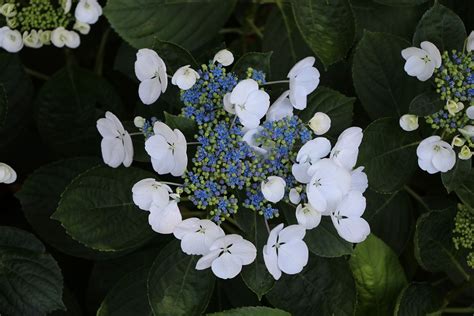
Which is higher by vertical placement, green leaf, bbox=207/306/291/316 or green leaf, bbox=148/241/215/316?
green leaf, bbox=148/241/215/316

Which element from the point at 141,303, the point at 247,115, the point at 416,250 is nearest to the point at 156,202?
the point at 247,115

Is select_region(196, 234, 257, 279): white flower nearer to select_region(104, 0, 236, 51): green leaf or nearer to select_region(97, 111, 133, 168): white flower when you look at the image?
select_region(97, 111, 133, 168): white flower

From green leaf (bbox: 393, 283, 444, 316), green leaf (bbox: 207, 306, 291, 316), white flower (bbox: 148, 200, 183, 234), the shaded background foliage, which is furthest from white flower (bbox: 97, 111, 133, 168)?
green leaf (bbox: 393, 283, 444, 316)

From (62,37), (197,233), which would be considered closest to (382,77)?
(197,233)

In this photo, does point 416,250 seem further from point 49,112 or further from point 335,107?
point 49,112

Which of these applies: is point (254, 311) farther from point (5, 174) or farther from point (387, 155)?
point (5, 174)

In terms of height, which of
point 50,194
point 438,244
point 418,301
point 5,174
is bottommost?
point 418,301
